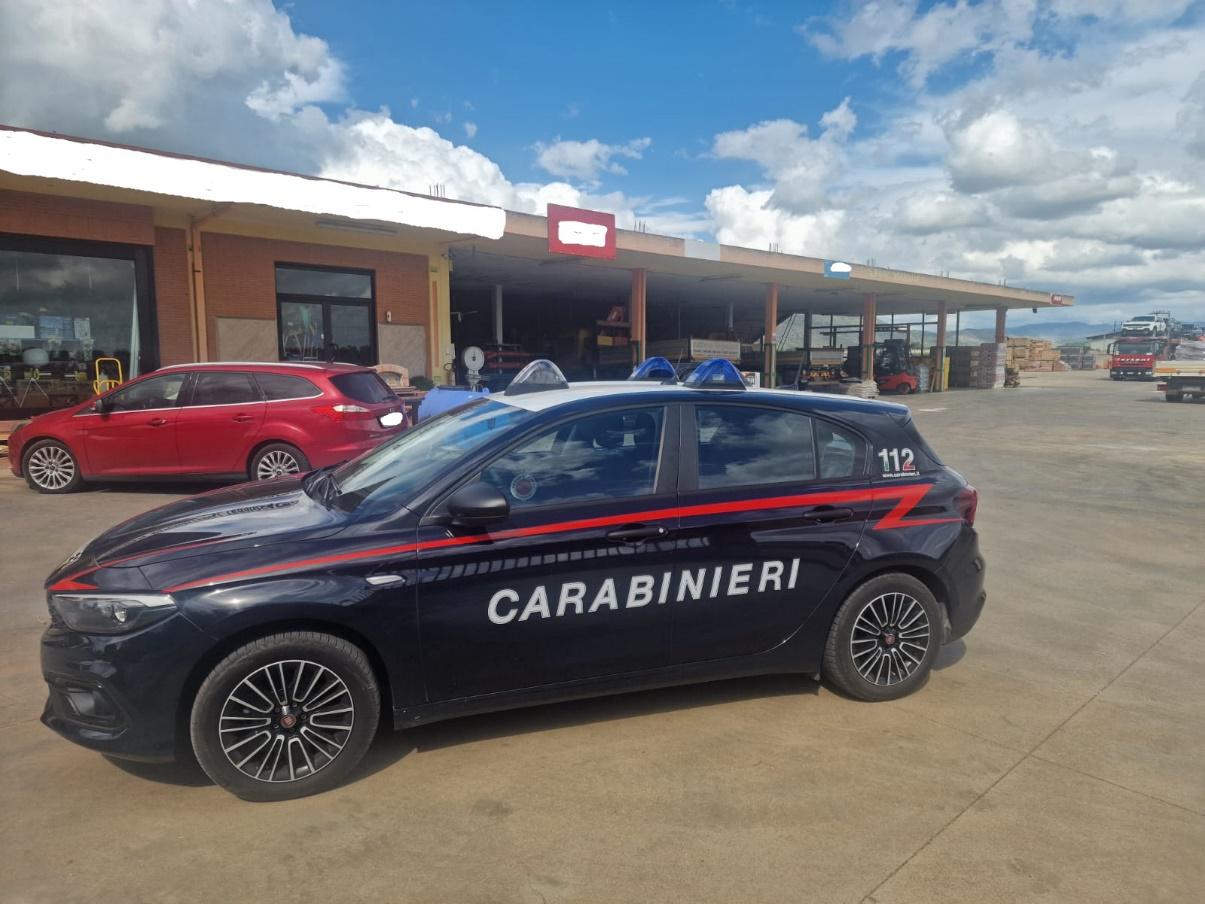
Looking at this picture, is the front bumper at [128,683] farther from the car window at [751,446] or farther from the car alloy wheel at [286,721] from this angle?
the car window at [751,446]

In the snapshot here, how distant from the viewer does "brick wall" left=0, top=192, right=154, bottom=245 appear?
40.5 ft

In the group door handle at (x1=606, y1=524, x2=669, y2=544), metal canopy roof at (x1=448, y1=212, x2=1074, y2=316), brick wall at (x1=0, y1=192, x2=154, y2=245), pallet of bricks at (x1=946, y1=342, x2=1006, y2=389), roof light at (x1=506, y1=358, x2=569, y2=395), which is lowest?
door handle at (x1=606, y1=524, x2=669, y2=544)

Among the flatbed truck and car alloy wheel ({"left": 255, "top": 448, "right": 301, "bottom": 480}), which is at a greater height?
the flatbed truck

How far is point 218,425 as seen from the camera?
29.6 ft

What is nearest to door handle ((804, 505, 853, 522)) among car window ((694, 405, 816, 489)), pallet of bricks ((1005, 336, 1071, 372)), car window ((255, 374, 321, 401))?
car window ((694, 405, 816, 489))

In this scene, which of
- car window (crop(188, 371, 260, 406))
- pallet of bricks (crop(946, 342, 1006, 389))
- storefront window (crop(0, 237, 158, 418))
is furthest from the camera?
pallet of bricks (crop(946, 342, 1006, 389))

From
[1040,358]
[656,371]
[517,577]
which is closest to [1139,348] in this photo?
[1040,358]

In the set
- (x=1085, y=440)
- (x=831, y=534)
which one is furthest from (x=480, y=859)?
(x=1085, y=440)

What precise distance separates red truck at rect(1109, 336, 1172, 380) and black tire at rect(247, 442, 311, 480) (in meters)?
52.2

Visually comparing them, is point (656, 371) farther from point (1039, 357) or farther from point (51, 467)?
point (1039, 357)

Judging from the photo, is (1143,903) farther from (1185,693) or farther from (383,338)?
(383,338)

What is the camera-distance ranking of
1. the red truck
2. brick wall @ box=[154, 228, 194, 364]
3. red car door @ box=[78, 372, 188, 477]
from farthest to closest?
the red truck < brick wall @ box=[154, 228, 194, 364] < red car door @ box=[78, 372, 188, 477]

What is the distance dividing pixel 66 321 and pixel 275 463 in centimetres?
693

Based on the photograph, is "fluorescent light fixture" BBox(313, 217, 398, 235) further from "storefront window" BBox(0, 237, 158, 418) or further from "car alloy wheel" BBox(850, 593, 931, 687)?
"car alloy wheel" BBox(850, 593, 931, 687)
